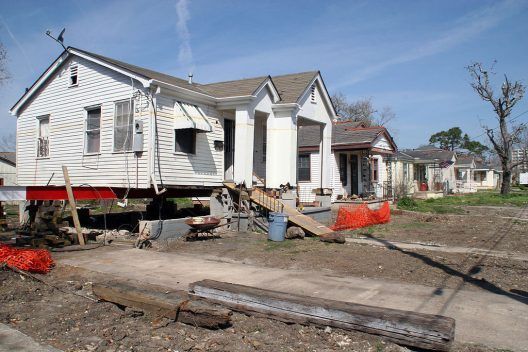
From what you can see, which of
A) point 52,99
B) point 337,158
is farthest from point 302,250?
point 337,158

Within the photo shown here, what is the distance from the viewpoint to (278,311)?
5.57m

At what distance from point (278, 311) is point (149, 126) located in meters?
8.91

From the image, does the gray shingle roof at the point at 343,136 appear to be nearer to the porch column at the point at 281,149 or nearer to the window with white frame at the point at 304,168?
the window with white frame at the point at 304,168

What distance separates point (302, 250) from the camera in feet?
36.3

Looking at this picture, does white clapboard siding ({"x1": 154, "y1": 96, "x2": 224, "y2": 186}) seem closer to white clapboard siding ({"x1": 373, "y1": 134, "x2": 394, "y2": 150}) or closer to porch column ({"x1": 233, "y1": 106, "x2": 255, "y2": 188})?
porch column ({"x1": 233, "y1": 106, "x2": 255, "y2": 188})

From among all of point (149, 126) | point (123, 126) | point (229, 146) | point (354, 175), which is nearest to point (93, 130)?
point (123, 126)

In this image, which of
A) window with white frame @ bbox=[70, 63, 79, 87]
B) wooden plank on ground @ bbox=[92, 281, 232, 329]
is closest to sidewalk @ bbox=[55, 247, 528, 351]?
wooden plank on ground @ bbox=[92, 281, 232, 329]

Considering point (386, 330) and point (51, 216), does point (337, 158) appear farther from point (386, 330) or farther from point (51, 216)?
point (386, 330)

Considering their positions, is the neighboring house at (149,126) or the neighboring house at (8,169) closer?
the neighboring house at (149,126)

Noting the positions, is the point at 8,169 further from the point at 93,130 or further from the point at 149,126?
the point at 149,126

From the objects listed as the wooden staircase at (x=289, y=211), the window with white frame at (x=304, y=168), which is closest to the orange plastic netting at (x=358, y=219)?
the wooden staircase at (x=289, y=211)

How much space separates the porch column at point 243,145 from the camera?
1506 cm

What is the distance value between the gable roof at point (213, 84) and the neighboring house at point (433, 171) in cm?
2141

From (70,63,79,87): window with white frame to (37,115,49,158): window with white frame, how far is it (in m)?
1.93
